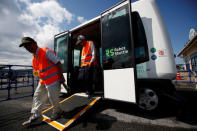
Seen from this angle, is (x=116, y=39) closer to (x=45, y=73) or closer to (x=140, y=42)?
(x=140, y=42)

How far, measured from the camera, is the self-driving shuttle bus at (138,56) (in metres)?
2.10

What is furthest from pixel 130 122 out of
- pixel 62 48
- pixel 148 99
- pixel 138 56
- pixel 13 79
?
pixel 13 79

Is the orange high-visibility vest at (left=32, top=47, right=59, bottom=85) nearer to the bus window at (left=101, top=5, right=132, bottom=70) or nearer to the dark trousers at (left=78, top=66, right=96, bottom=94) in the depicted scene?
the dark trousers at (left=78, top=66, right=96, bottom=94)

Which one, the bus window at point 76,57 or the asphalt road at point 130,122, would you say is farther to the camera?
the bus window at point 76,57

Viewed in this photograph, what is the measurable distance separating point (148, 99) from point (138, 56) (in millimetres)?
1115

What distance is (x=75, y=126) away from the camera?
1931 mm

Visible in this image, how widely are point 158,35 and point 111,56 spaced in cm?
124

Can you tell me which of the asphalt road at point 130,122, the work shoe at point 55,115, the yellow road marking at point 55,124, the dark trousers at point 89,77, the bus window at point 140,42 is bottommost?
the asphalt road at point 130,122

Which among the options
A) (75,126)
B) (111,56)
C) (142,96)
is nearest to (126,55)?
(111,56)

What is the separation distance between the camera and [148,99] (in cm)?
226

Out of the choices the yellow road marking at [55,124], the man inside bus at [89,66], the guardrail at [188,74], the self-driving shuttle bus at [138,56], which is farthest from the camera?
the guardrail at [188,74]

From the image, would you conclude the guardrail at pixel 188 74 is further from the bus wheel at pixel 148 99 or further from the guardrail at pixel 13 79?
the guardrail at pixel 13 79

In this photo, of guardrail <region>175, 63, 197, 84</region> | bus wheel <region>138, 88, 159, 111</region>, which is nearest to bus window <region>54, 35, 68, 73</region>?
bus wheel <region>138, 88, 159, 111</region>

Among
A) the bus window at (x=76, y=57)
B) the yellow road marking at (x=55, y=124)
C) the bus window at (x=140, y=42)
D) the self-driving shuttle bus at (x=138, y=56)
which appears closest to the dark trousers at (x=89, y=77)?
the self-driving shuttle bus at (x=138, y=56)
